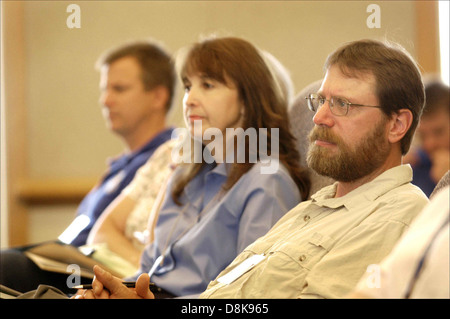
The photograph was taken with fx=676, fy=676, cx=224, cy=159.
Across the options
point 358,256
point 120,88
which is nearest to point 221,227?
point 358,256

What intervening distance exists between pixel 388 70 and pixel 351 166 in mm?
193

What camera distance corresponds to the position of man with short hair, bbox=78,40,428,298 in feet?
3.97

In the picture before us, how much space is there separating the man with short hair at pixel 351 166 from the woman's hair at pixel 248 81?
380 millimetres

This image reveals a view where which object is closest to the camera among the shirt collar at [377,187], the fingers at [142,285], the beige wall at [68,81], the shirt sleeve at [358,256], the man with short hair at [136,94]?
the shirt sleeve at [358,256]

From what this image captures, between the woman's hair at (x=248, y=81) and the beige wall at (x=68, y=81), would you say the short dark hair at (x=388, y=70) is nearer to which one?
the woman's hair at (x=248, y=81)

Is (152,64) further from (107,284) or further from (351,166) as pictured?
(351,166)

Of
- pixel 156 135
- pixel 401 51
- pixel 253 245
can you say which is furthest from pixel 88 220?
pixel 401 51

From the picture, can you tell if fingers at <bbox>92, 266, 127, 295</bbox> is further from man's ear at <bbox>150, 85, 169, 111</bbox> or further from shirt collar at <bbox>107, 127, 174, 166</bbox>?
man's ear at <bbox>150, 85, 169, 111</bbox>

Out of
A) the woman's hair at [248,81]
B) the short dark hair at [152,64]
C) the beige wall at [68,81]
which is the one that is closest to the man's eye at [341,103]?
the woman's hair at [248,81]

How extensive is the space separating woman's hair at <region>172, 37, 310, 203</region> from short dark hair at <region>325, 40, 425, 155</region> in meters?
0.45

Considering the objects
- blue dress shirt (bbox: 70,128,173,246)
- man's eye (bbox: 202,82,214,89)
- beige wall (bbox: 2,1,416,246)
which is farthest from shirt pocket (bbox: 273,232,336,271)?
beige wall (bbox: 2,1,416,246)

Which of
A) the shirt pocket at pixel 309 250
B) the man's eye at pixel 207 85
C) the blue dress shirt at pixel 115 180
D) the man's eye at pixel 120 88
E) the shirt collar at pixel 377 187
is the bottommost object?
the blue dress shirt at pixel 115 180

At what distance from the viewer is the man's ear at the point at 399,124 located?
1.29m

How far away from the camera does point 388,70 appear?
126 centimetres
